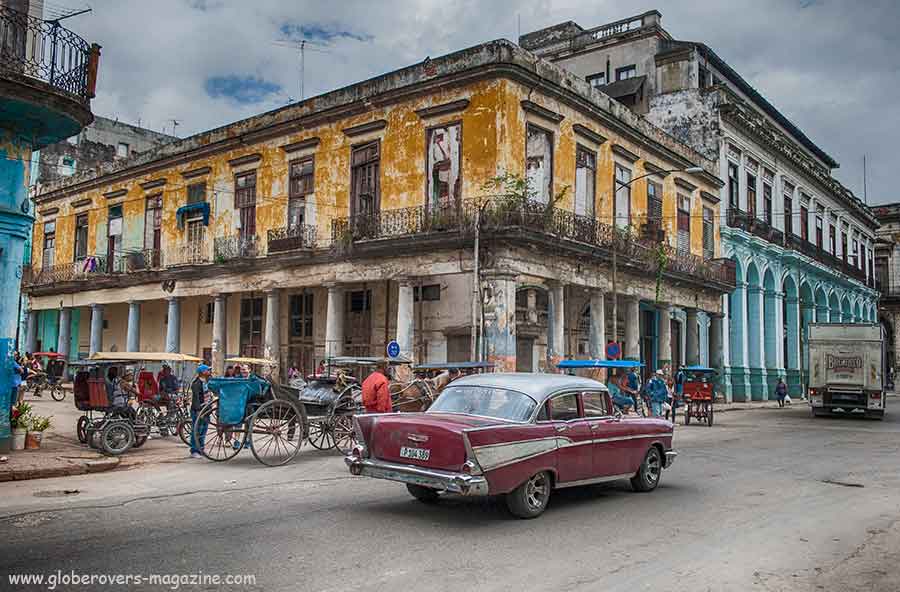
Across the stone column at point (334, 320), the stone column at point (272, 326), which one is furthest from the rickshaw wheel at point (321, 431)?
the stone column at point (272, 326)

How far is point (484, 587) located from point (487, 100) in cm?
1703

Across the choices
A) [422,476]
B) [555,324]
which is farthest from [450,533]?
[555,324]

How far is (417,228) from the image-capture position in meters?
21.6

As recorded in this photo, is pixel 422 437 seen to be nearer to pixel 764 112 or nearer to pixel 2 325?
pixel 2 325

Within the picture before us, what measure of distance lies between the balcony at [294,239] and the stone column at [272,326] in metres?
1.64

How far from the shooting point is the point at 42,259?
37.1 metres

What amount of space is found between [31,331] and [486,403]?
3599 cm

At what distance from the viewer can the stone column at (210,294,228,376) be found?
2817 centimetres

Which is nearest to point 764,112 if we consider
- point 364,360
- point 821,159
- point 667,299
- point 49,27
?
point 821,159

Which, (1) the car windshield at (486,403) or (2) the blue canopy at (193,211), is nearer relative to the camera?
(1) the car windshield at (486,403)

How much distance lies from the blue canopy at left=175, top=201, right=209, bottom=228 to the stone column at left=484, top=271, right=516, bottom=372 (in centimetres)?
1319

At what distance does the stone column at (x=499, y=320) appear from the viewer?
66.0ft

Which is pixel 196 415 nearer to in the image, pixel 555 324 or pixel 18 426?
pixel 18 426

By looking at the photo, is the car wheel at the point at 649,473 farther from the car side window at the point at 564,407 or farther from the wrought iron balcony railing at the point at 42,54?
the wrought iron balcony railing at the point at 42,54
